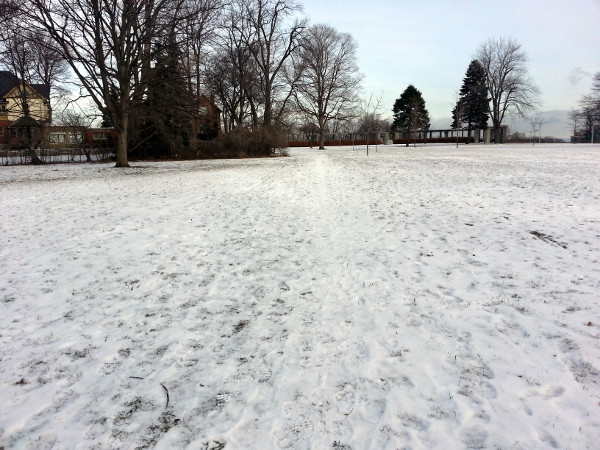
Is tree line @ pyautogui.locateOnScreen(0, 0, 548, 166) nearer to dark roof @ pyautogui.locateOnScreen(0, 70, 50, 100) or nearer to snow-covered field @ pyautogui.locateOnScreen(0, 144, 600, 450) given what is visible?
dark roof @ pyautogui.locateOnScreen(0, 70, 50, 100)

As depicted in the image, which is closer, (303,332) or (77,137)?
(303,332)

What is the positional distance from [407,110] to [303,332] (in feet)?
237

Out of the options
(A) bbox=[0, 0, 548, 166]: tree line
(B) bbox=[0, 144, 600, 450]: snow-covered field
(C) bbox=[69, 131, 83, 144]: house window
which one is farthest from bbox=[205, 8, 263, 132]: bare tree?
(B) bbox=[0, 144, 600, 450]: snow-covered field

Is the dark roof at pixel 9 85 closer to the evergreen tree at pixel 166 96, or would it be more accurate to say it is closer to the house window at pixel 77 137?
the house window at pixel 77 137

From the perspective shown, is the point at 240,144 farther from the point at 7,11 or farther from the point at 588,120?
the point at 588,120

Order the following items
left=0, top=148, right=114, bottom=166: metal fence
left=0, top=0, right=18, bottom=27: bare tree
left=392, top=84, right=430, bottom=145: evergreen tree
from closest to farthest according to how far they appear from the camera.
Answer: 1. left=0, top=0, right=18, bottom=27: bare tree
2. left=0, top=148, right=114, bottom=166: metal fence
3. left=392, top=84, right=430, bottom=145: evergreen tree

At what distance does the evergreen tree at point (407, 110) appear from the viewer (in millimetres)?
66688

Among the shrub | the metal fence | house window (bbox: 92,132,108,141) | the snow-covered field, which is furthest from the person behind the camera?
house window (bbox: 92,132,108,141)

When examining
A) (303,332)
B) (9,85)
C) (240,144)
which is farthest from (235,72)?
(303,332)

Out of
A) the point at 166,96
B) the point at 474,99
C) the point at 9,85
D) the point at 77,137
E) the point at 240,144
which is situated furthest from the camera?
the point at 474,99

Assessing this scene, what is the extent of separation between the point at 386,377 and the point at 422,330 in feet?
2.92

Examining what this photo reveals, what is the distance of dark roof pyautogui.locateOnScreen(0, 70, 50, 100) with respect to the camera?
89.4ft

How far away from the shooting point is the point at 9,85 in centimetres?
3678

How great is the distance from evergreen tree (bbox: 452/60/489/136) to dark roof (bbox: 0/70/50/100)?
56.9m
